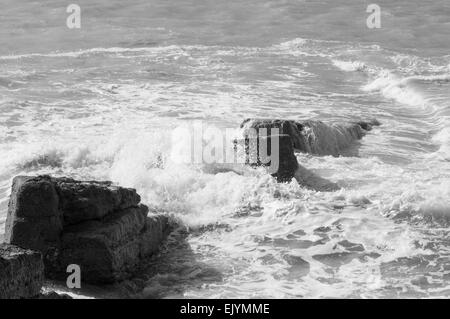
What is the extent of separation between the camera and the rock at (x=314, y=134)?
40.7 feet

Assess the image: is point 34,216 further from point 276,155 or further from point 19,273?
point 276,155

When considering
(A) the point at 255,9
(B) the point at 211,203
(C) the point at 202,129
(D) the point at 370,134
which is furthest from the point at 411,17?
(B) the point at 211,203

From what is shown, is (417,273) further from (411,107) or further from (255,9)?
(255,9)

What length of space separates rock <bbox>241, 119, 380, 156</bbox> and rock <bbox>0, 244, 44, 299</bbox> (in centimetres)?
572

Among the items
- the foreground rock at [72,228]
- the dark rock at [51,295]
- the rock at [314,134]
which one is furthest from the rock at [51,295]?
the rock at [314,134]

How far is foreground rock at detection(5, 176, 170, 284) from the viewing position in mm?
8133

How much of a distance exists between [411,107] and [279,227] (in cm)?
808

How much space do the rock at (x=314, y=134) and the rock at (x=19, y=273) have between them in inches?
225

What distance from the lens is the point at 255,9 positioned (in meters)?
28.6

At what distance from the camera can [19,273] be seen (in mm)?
6887

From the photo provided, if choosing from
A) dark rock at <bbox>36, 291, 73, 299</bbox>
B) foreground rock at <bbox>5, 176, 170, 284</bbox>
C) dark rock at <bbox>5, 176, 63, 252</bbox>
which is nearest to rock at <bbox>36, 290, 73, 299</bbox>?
dark rock at <bbox>36, 291, 73, 299</bbox>

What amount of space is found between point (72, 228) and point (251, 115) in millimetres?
7465

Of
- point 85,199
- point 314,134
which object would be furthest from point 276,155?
point 85,199
